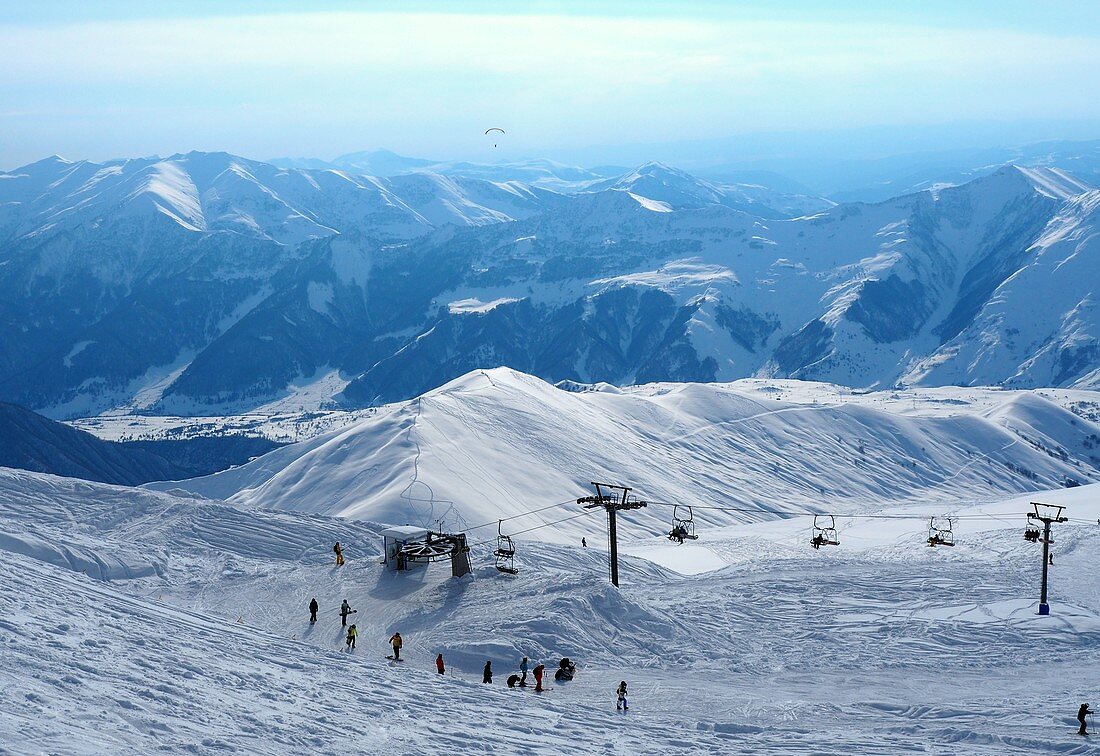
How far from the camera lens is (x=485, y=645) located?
126 ft

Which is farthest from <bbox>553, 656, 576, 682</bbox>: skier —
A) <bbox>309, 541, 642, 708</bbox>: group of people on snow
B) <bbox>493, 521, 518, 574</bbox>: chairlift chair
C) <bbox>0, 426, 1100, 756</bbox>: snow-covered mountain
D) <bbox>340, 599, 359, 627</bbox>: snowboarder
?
<bbox>493, 521, 518, 574</bbox>: chairlift chair

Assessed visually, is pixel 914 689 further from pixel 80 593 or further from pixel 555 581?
pixel 80 593

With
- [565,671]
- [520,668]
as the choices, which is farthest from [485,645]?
[565,671]

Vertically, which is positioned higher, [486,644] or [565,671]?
[486,644]

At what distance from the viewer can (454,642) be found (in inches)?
1527

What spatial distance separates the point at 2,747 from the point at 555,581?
2701 cm

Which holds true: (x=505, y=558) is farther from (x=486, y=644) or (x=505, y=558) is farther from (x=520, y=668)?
(x=520, y=668)

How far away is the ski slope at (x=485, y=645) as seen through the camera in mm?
26219

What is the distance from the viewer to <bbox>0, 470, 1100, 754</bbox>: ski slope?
2622 cm

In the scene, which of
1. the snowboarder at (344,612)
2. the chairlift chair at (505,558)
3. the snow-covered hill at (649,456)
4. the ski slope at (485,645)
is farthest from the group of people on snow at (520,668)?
the snow-covered hill at (649,456)

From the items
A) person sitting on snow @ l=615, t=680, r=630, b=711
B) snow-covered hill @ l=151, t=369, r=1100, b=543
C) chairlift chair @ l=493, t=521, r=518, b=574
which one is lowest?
person sitting on snow @ l=615, t=680, r=630, b=711

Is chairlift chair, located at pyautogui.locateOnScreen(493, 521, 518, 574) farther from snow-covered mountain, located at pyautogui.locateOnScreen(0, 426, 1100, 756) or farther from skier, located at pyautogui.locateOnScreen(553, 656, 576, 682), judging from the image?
skier, located at pyautogui.locateOnScreen(553, 656, 576, 682)

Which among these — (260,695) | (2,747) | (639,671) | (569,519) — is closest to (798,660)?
(639,671)

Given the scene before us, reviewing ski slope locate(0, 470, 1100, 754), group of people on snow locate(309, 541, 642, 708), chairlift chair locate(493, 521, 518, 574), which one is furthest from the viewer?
chairlift chair locate(493, 521, 518, 574)
